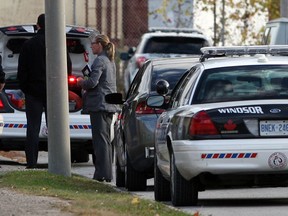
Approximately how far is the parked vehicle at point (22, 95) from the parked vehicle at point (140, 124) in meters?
2.47

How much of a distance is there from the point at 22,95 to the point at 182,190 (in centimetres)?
696

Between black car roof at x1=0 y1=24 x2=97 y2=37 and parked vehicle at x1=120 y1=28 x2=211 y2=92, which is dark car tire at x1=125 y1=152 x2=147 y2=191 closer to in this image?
black car roof at x1=0 y1=24 x2=97 y2=37

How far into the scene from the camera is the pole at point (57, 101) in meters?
15.2

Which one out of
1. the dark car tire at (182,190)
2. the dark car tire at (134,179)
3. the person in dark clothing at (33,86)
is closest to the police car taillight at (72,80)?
the person in dark clothing at (33,86)

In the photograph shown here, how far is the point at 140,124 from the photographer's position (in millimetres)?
14891

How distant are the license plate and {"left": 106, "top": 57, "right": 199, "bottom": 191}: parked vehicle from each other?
97.0 inches

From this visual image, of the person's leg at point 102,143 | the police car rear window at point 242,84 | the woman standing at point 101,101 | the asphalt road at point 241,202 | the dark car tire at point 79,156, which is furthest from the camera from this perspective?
the dark car tire at point 79,156

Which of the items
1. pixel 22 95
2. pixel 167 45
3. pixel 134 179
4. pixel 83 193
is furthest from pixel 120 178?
pixel 167 45

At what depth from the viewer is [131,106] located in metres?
15.4

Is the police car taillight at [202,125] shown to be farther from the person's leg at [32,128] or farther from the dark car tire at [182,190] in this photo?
the person's leg at [32,128]

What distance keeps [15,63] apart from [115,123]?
2.55 meters

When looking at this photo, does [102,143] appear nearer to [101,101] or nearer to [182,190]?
[101,101]

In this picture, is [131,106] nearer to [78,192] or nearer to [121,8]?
[78,192]

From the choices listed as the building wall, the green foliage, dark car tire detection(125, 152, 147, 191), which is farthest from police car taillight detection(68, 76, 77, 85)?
the building wall
